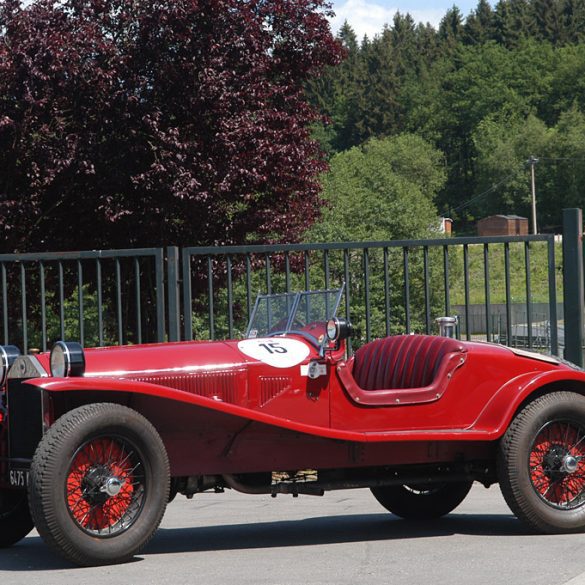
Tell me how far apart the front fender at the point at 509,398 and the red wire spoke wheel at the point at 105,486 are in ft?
6.41

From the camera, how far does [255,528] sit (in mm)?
6922

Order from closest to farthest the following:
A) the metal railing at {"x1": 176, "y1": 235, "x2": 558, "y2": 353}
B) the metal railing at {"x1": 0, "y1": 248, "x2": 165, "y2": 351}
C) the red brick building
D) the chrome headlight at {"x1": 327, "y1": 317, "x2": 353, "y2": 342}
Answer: the chrome headlight at {"x1": 327, "y1": 317, "x2": 353, "y2": 342}
the metal railing at {"x1": 176, "y1": 235, "x2": 558, "y2": 353}
the metal railing at {"x1": 0, "y1": 248, "x2": 165, "y2": 351}
the red brick building

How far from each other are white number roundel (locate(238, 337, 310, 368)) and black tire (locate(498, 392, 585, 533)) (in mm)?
1246

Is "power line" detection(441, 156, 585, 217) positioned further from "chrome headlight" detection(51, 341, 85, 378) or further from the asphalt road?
"chrome headlight" detection(51, 341, 85, 378)

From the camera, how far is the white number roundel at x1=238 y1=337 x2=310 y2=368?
6184 millimetres

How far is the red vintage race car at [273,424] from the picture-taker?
17.9 feet

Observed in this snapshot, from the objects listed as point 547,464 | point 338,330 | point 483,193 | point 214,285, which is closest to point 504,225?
point 483,193

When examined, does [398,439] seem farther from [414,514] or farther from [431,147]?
[431,147]

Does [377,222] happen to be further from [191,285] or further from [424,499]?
[424,499]

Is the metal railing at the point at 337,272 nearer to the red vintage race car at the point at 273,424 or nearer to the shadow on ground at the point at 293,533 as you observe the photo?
the red vintage race car at the point at 273,424

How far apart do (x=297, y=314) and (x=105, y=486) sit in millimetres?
1740

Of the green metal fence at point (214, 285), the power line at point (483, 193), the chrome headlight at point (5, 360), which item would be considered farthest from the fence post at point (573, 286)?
the power line at point (483, 193)

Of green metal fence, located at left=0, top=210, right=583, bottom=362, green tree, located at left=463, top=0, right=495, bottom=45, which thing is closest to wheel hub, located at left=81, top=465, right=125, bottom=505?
green metal fence, located at left=0, top=210, right=583, bottom=362

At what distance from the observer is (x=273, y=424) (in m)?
5.86
